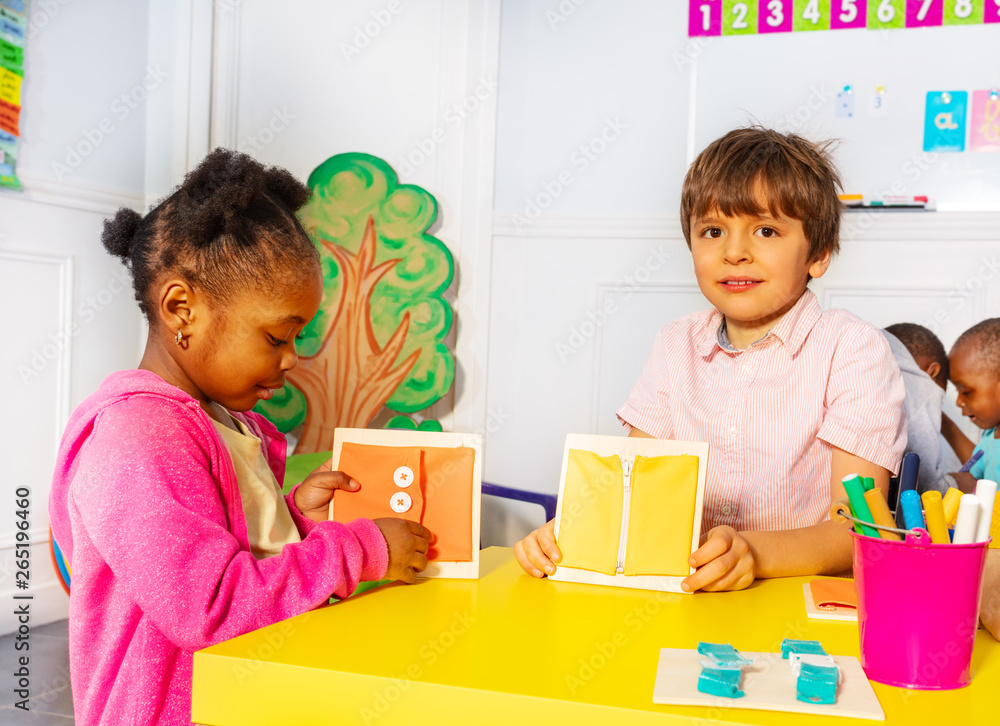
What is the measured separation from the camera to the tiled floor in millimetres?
1729

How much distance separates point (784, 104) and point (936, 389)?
1.11 m

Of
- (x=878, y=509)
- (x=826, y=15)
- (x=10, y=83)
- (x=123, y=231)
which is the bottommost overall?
(x=878, y=509)

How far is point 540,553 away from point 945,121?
1987 millimetres

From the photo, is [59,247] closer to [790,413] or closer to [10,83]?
[10,83]

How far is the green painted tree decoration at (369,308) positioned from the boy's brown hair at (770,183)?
142 cm

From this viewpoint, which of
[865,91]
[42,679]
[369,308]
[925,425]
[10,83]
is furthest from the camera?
[369,308]

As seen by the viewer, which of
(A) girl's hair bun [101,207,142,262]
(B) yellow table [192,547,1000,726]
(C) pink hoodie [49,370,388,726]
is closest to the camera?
(B) yellow table [192,547,1000,726]

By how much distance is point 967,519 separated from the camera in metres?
0.59

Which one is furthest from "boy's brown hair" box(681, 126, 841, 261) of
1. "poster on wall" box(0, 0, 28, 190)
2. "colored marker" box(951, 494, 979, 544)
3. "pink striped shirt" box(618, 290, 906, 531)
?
"poster on wall" box(0, 0, 28, 190)

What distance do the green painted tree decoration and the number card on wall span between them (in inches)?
38.0

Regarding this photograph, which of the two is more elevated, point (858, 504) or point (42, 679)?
point (858, 504)

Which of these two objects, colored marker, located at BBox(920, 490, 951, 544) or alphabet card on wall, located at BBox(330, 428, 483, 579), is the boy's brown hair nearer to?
alphabet card on wall, located at BBox(330, 428, 483, 579)

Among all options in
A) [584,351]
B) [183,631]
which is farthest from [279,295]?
[584,351]

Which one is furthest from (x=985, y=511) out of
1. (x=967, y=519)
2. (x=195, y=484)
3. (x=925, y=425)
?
(x=925, y=425)
